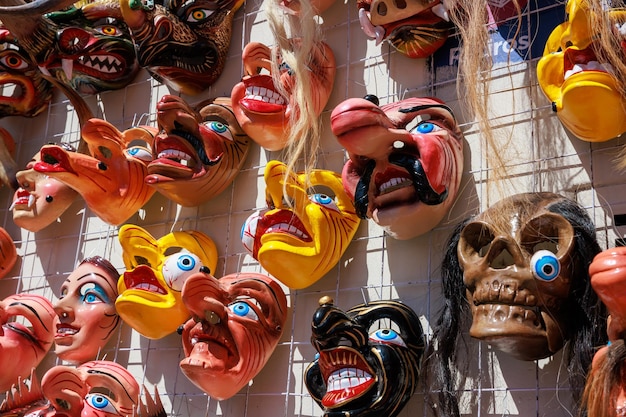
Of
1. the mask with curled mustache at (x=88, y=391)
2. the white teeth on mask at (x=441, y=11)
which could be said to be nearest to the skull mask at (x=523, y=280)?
the white teeth on mask at (x=441, y=11)

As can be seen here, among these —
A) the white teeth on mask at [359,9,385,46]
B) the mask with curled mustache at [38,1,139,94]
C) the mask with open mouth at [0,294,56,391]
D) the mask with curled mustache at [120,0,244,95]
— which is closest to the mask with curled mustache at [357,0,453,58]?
the white teeth on mask at [359,9,385,46]

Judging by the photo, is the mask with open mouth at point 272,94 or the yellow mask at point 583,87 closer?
the yellow mask at point 583,87

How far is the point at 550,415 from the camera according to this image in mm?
1238

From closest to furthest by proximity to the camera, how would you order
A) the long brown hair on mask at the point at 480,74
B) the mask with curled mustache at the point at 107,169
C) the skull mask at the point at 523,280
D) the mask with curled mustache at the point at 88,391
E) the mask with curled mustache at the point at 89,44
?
the skull mask at the point at 523,280, the long brown hair on mask at the point at 480,74, the mask with curled mustache at the point at 88,391, the mask with curled mustache at the point at 107,169, the mask with curled mustache at the point at 89,44

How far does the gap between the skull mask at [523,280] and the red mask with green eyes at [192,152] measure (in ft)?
2.06

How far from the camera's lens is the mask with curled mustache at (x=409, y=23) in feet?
4.89

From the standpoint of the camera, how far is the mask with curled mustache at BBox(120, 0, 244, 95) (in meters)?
1.75

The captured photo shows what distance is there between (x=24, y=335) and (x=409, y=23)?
41.8 inches

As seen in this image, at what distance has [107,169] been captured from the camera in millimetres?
1811

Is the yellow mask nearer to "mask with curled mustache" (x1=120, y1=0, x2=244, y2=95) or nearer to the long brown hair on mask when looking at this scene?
the long brown hair on mask

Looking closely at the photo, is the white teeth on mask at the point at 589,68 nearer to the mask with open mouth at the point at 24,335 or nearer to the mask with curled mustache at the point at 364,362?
the mask with curled mustache at the point at 364,362

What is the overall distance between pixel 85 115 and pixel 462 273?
3.65 feet

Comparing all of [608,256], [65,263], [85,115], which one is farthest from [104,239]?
[608,256]

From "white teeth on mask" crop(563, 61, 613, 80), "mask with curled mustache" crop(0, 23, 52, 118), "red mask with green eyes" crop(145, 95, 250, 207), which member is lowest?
"white teeth on mask" crop(563, 61, 613, 80)
